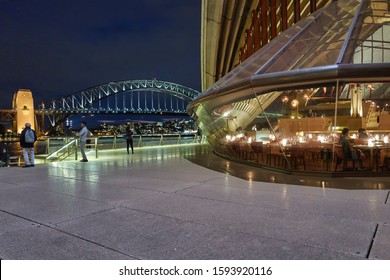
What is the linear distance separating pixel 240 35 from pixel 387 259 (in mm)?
35030

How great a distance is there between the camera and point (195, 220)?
4.54 metres

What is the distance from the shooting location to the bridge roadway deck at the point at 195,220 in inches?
136

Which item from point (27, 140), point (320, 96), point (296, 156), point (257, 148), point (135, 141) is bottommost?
point (135, 141)

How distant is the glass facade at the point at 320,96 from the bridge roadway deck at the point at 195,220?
132cm

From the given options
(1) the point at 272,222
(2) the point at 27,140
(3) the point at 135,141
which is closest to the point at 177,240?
(1) the point at 272,222

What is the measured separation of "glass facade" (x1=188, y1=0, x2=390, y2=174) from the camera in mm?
7789

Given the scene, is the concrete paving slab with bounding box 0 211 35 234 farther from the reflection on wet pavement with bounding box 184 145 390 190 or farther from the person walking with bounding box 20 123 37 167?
the person walking with bounding box 20 123 37 167

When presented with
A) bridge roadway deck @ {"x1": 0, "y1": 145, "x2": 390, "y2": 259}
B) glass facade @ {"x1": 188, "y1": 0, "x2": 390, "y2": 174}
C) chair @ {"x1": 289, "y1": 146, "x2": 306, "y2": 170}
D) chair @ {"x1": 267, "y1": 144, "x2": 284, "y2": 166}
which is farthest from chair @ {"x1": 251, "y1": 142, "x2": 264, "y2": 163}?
bridge roadway deck @ {"x1": 0, "y1": 145, "x2": 390, "y2": 259}

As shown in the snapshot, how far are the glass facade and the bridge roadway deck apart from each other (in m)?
1.32

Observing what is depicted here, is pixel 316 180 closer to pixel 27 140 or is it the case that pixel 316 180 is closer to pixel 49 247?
pixel 49 247

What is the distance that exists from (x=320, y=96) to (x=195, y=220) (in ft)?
21.3

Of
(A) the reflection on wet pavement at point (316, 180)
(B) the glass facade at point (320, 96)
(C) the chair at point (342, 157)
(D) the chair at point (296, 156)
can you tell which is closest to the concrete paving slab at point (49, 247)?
(A) the reflection on wet pavement at point (316, 180)

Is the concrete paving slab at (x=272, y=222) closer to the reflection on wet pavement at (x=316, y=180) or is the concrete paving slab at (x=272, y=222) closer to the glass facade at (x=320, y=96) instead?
the reflection on wet pavement at (x=316, y=180)

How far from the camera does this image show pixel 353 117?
33.3 ft
